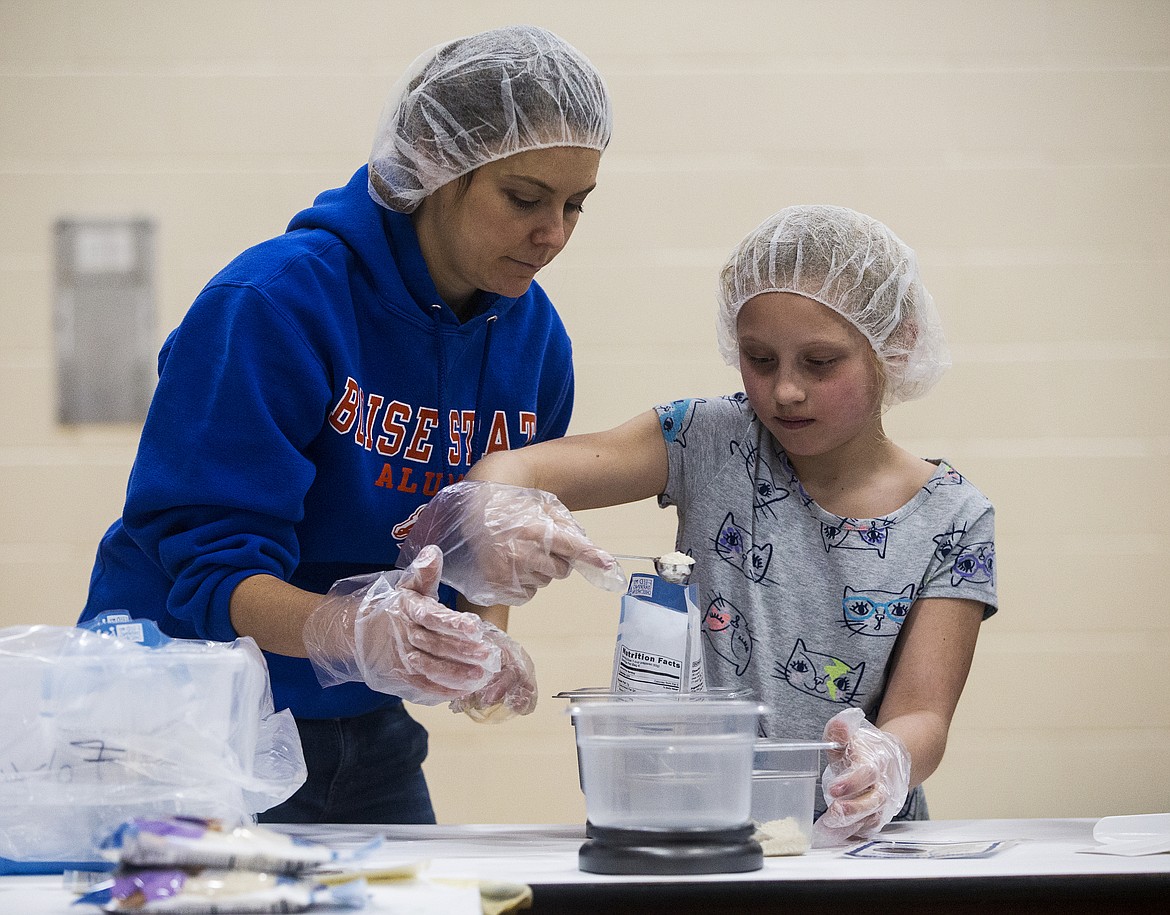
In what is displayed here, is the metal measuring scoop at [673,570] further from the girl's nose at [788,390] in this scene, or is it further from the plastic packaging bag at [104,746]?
the plastic packaging bag at [104,746]

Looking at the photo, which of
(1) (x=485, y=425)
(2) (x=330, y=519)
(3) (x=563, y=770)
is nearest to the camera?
(2) (x=330, y=519)

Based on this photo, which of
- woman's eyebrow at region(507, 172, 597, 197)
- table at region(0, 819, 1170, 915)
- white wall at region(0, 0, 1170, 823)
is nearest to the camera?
table at region(0, 819, 1170, 915)

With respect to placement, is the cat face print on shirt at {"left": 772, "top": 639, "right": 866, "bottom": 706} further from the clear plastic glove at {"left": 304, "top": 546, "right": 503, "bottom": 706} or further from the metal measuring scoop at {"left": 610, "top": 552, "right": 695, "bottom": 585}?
the clear plastic glove at {"left": 304, "top": 546, "right": 503, "bottom": 706}

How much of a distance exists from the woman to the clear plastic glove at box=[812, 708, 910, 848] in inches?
14.0

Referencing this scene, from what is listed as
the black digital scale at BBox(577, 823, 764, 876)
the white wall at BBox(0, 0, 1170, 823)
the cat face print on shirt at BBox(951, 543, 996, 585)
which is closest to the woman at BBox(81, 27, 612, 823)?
the black digital scale at BBox(577, 823, 764, 876)

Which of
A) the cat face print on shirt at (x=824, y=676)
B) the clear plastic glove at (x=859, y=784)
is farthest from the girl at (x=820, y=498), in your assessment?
the clear plastic glove at (x=859, y=784)

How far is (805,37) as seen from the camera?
2961 mm

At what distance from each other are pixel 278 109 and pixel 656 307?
A: 3.44ft

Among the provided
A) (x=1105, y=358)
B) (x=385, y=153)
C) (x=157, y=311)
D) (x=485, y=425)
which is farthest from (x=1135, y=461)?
(x=157, y=311)

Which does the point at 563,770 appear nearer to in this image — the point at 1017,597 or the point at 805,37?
the point at 1017,597

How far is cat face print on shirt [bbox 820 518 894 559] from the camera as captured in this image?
156cm

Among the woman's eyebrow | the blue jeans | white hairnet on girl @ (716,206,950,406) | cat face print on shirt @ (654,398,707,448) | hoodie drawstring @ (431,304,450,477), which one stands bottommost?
the blue jeans

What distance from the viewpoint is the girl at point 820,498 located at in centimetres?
152

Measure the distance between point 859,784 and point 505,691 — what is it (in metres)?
0.40
